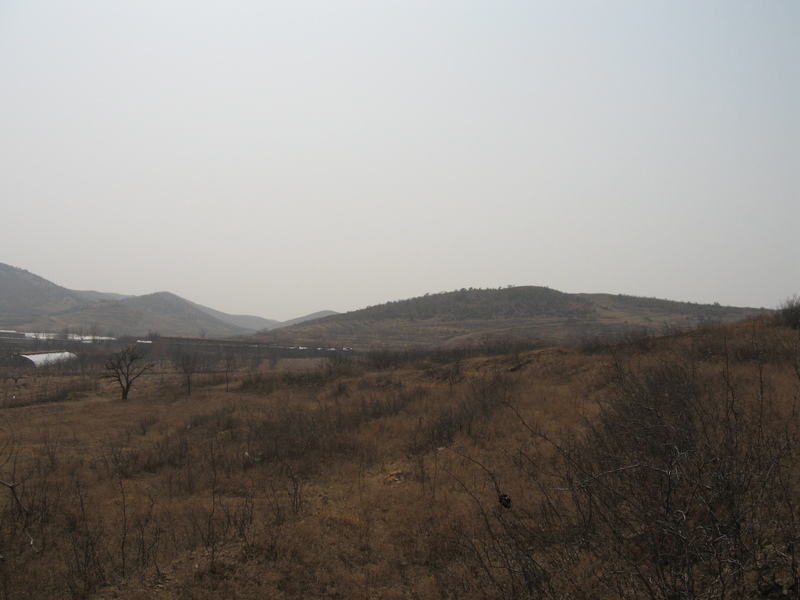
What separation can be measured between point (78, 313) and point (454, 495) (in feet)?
552

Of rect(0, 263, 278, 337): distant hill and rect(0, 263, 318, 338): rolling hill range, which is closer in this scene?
rect(0, 263, 318, 338): rolling hill range

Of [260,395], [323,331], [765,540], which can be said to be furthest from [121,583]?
[323,331]

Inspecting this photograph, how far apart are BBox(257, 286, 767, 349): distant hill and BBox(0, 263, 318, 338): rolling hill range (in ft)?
168

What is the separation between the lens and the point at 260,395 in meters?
25.3

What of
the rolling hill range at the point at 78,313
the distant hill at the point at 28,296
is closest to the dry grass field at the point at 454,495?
the rolling hill range at the point at 78,313

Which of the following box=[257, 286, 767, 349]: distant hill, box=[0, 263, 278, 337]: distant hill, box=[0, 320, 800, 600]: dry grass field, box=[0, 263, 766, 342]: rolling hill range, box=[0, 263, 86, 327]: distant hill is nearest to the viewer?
box=[0, 320, 800, 600]: dry grass field

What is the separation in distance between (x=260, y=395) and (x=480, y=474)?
785 inches

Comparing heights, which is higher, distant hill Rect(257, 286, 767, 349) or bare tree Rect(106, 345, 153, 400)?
distant hill Rect(257, 286, 767, 349)

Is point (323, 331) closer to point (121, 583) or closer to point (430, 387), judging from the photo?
point (430, 387)

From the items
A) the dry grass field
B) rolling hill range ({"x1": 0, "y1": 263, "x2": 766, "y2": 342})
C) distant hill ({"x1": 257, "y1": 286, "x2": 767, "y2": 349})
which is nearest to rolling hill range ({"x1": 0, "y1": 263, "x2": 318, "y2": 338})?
rolling hill range ({"x1": 0, "y1": 263, "x2": 766, "y2": 342})

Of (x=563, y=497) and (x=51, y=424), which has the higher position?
(x=563, y=497)

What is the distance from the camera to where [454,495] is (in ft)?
23.6

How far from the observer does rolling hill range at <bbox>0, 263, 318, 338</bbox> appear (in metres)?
124

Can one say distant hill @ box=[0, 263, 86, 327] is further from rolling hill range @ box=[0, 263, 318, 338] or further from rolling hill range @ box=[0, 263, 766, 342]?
rolling hill range @ box=[0, 263, 766, 342]
